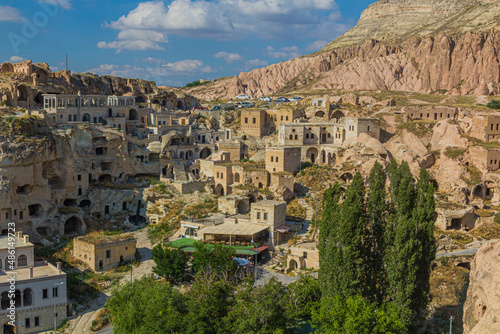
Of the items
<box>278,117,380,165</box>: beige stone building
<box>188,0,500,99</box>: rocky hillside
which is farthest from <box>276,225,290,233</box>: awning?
<box>188,0,500,99</box>: rocky hillside

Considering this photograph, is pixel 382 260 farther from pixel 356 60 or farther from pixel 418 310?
pixel 356 60

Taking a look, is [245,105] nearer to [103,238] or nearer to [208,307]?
[103,238]

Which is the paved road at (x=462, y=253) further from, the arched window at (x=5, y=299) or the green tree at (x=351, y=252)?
the arched window at (x=5, y=299)

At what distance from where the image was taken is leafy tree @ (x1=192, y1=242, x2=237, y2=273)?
3494 cm

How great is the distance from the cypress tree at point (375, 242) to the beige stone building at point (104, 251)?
19.4m

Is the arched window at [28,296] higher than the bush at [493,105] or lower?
lower

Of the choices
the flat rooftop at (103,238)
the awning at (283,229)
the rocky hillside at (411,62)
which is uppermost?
the rocky hillside at (411,62)

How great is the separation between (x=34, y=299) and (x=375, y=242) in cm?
2163

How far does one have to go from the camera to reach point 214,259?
3556 cm

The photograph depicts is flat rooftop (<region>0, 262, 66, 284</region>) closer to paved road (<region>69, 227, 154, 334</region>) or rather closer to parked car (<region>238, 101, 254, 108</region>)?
paved road (<region>69, 227, 154, 334</region>)

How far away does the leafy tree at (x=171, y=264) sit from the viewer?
3672cm

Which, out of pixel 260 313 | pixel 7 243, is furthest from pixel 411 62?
pixel 260 313

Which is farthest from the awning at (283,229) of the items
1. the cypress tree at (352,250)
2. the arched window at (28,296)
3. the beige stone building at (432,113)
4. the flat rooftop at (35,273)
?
the beige stone building at (432,113)

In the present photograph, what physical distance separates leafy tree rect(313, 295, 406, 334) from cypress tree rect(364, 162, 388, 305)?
8.38 feet
